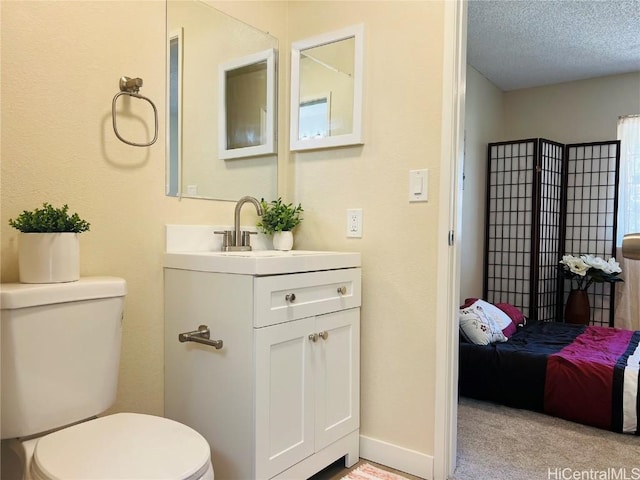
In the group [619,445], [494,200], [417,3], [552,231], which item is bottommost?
[619,445]

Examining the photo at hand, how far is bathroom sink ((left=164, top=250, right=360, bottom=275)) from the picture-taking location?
1411 millimetres

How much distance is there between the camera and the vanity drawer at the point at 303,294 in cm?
142

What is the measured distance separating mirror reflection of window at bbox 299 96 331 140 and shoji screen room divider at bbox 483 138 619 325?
287 cm

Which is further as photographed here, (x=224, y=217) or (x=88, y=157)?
(x=224, y=217)

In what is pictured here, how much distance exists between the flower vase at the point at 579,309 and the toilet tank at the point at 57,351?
4183 millimetres

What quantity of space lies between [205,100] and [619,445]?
8.25ft

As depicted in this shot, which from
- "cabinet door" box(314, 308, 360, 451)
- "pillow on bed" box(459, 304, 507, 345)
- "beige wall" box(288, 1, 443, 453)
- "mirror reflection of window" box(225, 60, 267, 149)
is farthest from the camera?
"pillow on bed" box(459, 304, 507, 345)

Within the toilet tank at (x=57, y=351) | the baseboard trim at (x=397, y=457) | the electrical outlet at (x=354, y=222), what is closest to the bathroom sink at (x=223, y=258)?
the electrical outlet at (x=354, y=222)

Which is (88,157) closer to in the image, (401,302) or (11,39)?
(11,39)

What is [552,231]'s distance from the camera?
4.38m

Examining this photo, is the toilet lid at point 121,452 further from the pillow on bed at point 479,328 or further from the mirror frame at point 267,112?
the pillow on bed at point 479,328

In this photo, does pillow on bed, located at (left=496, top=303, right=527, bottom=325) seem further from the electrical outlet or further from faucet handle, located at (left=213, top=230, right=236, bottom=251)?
faucet handle, located at (left=213, top=230, right=236, bottom=251)

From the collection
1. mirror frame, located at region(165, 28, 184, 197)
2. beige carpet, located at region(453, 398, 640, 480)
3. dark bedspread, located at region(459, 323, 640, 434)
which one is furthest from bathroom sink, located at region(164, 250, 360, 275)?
dark bedspread, located at region(459, 323, 640, 434)

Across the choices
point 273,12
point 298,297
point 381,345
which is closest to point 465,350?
point 381,345
